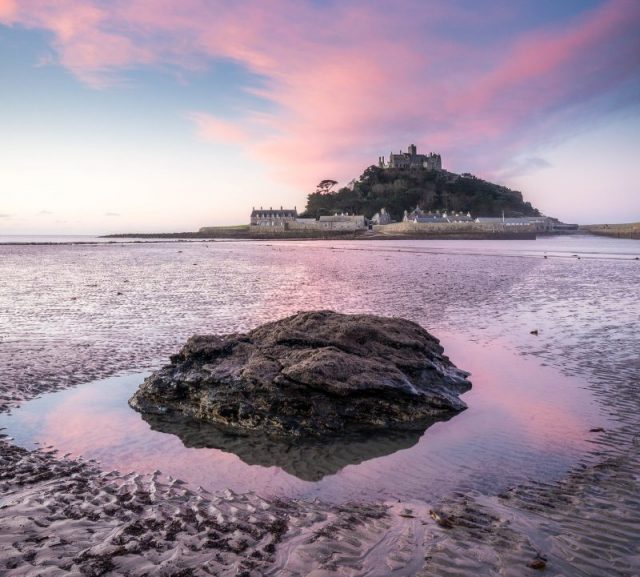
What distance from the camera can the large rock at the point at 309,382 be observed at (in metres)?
8.02

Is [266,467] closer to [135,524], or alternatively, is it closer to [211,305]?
[135,524]

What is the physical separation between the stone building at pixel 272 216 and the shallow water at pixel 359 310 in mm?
153572

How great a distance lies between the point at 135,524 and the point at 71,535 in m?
0.58

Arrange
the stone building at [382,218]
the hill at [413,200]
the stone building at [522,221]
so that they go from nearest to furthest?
the stone building at [522,221] → the stone building at [382,218] → the hill at [413,200]

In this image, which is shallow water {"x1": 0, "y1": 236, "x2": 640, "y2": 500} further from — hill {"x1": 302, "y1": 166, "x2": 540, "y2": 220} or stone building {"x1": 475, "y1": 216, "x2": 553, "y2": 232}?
hill {"x1": 302, "y1": 166, "x2": 540, "y2": 220}

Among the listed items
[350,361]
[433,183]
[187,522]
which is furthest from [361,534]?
[433,183]

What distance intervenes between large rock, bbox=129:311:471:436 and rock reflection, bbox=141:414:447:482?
259 mm

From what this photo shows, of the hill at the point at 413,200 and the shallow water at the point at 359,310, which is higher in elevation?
the hill at the point at 413,200

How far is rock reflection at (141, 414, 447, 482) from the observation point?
6734 millimetres

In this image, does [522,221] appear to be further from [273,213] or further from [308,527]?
[308,527]

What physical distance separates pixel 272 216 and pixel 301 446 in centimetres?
17795

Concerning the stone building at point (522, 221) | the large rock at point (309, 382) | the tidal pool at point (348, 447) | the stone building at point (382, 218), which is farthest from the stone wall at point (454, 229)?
the tidal pool at point (348, 447)

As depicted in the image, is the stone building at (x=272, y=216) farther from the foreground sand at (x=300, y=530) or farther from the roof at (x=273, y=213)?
the foreground sand at (x=300, y=530)

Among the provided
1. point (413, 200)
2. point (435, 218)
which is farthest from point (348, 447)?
point (413, 200)
